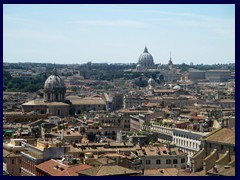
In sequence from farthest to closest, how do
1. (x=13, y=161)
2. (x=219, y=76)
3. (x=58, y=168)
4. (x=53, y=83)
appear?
(x=219, y=76) → (x=53, y=83) → (x=13, y=161) → (x=58, y=168)

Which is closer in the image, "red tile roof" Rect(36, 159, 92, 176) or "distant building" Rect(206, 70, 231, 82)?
"red tile roof" Rect(36, 159, 92, 176)

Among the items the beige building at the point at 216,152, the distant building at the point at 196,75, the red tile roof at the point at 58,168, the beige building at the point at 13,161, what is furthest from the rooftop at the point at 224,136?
the distant building at the point at 196,75

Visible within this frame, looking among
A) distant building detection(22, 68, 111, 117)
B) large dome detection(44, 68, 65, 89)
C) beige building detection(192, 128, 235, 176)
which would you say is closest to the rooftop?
beige building detection(192, 128, 235, 176)

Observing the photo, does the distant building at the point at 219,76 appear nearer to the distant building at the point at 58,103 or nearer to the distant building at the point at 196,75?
the distant building at the point at 196,75

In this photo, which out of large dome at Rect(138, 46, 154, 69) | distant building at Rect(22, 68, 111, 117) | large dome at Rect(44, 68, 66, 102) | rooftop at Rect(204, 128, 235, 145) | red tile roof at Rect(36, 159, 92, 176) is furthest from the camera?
large dome at Rect(138, 46, 154, 69)

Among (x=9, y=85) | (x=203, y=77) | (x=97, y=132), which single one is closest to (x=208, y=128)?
(x=97, y=132)

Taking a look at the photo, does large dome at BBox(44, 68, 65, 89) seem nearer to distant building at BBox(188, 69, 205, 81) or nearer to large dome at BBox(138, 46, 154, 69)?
distant building at BBox(188, 69, 205, 81)

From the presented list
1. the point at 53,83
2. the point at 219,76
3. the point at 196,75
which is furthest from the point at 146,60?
the point at 53,83

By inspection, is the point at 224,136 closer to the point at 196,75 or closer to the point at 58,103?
the point at 58,103
